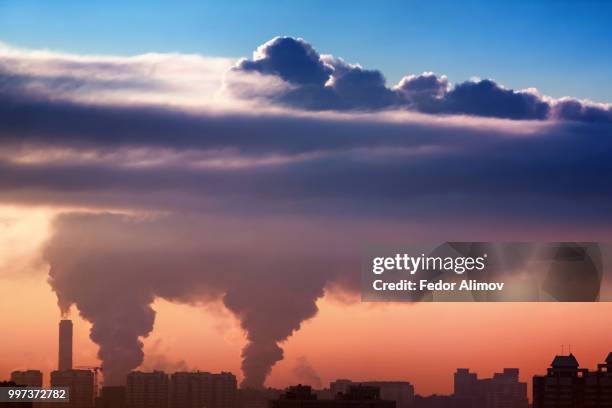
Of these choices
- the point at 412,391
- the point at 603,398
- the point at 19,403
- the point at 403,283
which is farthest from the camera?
the point at 603,398

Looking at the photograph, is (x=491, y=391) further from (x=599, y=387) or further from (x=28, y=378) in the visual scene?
(x=28, y=378)

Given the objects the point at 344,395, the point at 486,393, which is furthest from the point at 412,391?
the point at 486,393

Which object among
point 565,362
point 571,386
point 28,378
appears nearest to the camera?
point 28,378

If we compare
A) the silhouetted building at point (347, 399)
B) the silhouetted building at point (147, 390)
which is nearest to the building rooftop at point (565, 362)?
the silhouetted building at point (347, 399)

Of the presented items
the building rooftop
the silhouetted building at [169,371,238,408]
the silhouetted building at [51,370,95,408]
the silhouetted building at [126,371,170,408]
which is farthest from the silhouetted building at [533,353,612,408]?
the silhouetted building at [51,370,95,408]

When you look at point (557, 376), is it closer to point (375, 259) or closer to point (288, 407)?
point (288, 407)

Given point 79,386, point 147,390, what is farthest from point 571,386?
point 79,386
